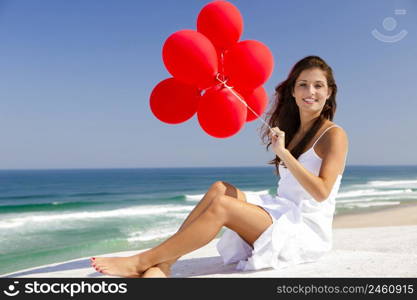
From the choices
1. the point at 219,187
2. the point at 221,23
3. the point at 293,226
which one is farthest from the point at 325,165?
the point at 221,23

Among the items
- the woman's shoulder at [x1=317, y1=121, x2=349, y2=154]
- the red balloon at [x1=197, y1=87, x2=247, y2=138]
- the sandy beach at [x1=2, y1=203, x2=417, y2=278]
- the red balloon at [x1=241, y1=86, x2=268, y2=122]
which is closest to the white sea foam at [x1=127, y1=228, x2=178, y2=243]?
the sandy beach at [x1=2, y1=203, x2=417, y2=278]

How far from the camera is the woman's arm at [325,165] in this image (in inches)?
109

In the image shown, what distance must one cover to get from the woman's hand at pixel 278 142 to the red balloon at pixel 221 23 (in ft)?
3.37

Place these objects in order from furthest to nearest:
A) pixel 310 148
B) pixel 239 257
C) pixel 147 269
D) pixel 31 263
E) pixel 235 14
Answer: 1. pixel 31 263
2. pixel 235 14
3. pixel 239 257
4. pixel 310 148
5. pixel 147 269

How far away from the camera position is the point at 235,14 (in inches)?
140

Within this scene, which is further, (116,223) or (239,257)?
(116,223)

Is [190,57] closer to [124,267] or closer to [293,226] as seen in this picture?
[293,226]

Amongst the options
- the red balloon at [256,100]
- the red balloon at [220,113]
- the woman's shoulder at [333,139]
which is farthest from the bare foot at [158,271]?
the red balloon at [256,100]

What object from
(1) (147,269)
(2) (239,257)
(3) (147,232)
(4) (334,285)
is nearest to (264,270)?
(2) (239,257)

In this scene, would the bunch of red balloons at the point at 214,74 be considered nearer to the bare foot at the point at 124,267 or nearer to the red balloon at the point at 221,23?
the red balloon at the point at 221,23

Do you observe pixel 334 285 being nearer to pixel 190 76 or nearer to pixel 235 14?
pixel 190 76

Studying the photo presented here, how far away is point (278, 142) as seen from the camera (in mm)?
2854

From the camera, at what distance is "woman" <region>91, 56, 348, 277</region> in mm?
2842

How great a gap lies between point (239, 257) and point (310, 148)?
38.2 inches
